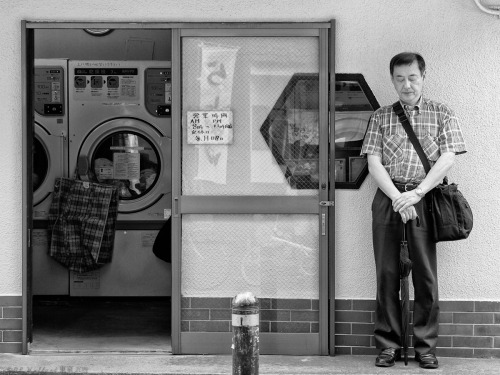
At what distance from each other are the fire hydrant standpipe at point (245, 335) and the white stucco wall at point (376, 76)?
188 cm

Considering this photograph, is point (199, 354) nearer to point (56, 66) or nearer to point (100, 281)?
point (100, 281)

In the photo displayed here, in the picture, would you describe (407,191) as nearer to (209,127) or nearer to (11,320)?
(209,127)

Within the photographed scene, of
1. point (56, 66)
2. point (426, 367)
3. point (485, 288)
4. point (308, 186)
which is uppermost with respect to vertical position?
point (56, 66)

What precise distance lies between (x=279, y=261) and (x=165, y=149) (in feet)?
9.23

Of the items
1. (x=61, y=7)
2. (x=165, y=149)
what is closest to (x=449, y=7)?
(x=61, y=7)

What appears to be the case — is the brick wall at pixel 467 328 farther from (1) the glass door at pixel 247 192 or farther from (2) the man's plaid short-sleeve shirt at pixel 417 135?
(2) the man's plaid short-sleeve shirt at pixel 417 135

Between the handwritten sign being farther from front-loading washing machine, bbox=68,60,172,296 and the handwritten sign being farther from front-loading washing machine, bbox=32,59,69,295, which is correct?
front-loading washing machine, bbox=32,59,69,295

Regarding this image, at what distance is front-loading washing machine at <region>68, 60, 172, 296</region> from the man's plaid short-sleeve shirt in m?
3.28

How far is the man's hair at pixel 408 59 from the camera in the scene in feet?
22.1

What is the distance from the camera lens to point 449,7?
712 cm

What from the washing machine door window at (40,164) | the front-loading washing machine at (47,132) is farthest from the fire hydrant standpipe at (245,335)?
the washing machine door window at (40,164)

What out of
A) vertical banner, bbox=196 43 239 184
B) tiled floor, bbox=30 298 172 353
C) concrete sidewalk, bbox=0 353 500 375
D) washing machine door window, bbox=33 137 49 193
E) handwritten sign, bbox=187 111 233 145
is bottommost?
concrete sidewalk, bbox=0 353 500 375

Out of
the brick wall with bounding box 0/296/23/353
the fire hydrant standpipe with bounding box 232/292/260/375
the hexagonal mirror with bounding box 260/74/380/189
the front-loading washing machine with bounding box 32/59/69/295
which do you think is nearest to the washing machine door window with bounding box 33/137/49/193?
the front-loading washing machine with bounding box 32/59/69/295

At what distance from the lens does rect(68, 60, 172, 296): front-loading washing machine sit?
9.70m
